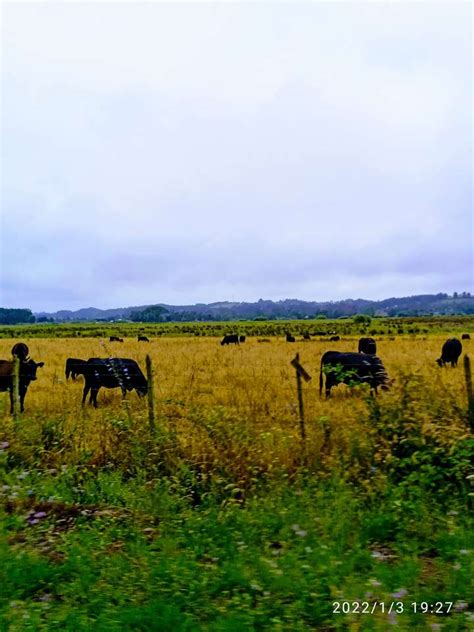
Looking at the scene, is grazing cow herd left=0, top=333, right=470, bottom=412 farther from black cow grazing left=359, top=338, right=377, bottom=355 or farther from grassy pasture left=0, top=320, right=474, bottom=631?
black cow grazing left=359, top=338, right=377, bottom=355

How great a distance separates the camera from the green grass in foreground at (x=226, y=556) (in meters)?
4.23

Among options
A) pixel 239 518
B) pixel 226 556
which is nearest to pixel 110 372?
pixel 239 518

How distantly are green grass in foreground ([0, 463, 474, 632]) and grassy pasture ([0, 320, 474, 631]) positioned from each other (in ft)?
0.05

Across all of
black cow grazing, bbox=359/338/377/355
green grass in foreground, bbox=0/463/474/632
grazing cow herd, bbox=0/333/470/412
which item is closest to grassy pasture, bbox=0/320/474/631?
green grass in foreground, bbox=0/463/474/632

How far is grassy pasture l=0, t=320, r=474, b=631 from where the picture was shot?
439cm

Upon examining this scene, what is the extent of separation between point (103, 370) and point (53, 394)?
1543 millimetres

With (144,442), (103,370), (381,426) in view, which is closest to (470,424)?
(381,426)

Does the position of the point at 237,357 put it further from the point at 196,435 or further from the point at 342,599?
the point at 342,599

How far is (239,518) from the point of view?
593 centimetres

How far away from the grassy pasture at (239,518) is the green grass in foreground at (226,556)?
16mm

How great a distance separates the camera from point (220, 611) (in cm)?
430

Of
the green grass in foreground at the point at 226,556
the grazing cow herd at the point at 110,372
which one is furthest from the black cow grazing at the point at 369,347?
the green grass in foreground at the point at 226,556

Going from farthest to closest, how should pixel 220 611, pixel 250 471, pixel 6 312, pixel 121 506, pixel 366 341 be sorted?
pixel 6 312 → pixel 366 341 → pixel 250 471 → pixel 121 506 → pixel 220 611

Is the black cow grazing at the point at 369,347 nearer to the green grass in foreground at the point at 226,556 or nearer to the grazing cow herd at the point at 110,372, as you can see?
the grazing cow herd at the point at 110,372
